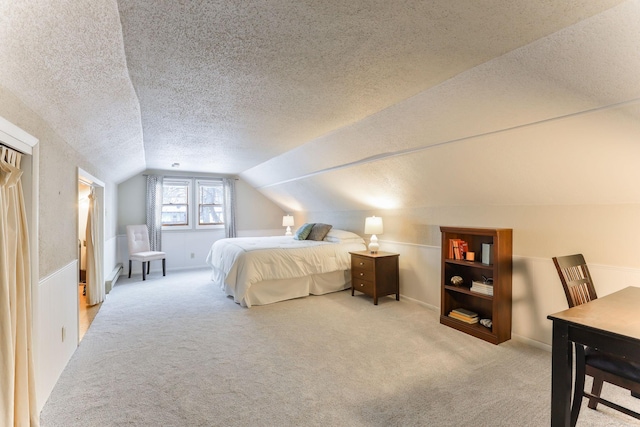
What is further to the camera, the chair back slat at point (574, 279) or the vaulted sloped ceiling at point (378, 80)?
the chair back slat at point (574, 279)

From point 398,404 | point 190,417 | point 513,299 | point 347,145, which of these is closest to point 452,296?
point 513,299

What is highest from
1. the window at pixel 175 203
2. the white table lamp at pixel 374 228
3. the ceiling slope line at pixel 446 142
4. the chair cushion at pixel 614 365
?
the ceiling slope line at pixel 446 142

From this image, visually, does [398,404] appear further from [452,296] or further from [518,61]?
[518,61]

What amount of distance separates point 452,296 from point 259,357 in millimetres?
2244

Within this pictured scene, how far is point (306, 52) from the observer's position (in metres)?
1.80

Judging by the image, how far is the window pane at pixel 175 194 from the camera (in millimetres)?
6633

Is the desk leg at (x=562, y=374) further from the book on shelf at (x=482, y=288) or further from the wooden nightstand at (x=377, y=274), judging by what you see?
the wooden nightstand at (x=377, y=274)

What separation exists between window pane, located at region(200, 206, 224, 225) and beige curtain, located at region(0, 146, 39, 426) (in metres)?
5.37

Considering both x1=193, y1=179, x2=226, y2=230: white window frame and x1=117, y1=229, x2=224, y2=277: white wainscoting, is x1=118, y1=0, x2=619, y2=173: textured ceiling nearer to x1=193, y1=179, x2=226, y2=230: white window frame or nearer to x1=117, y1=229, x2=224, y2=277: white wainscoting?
x1=193, y1=179, x2=226, y2=230: white window frame

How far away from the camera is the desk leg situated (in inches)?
57.7

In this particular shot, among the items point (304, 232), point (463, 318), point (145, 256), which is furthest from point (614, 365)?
point (145, 256)

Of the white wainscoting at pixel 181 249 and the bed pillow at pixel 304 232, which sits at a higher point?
the bed pillow at pixel 304 232

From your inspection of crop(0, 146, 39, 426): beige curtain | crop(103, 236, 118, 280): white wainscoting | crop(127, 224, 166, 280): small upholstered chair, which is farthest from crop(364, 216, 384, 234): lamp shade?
crop(103, 236, 118, 280): white wainscoting

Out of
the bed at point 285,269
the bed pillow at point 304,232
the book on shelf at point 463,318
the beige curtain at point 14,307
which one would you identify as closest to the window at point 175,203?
the bed at point 285,269
